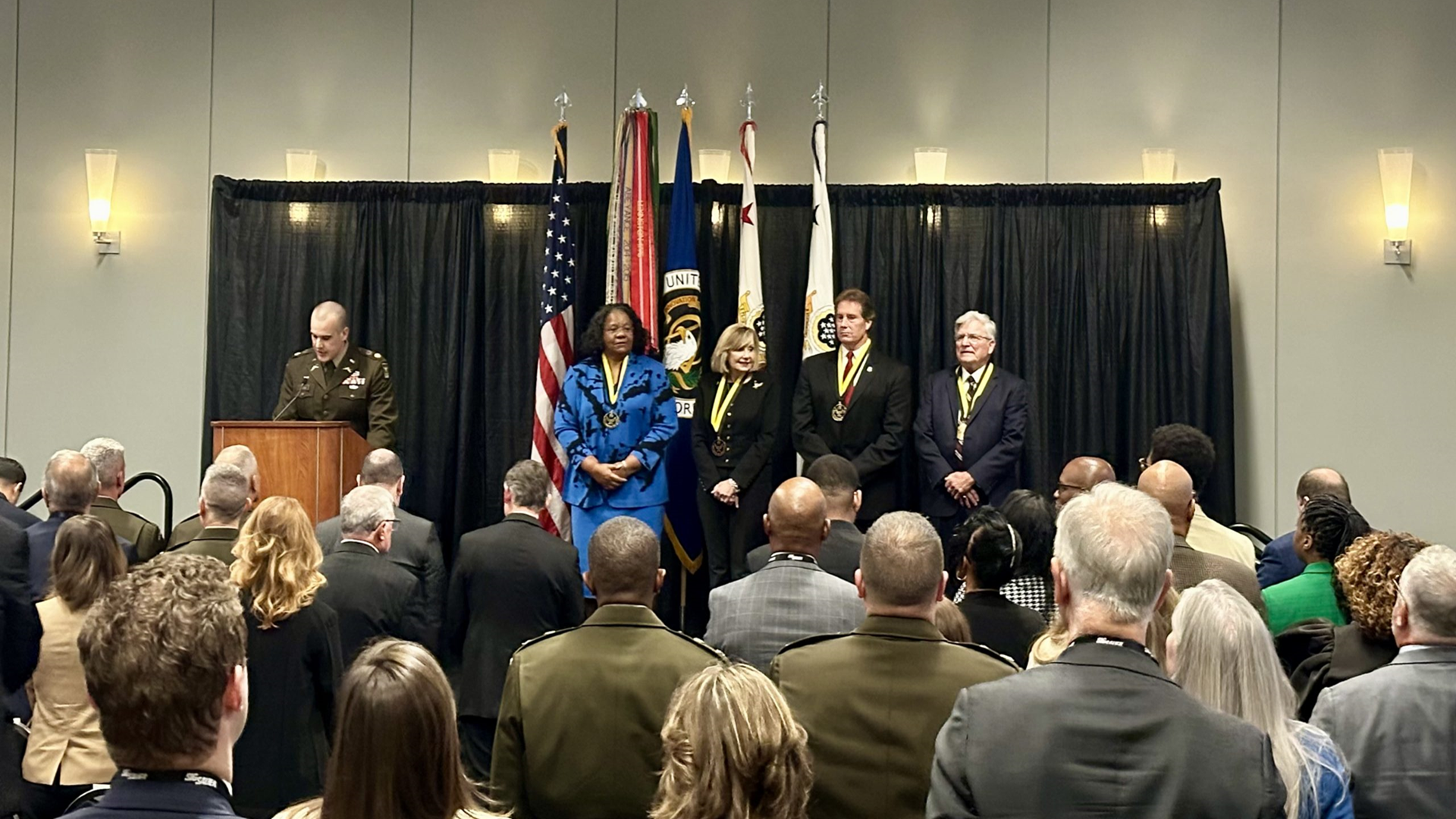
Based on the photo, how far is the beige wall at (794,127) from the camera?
27.9ft

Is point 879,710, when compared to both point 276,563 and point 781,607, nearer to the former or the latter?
point 781,607

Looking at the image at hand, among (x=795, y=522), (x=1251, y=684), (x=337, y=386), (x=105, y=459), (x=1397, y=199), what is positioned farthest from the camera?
(x=1397, y=199)

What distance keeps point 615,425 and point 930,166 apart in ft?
7.82

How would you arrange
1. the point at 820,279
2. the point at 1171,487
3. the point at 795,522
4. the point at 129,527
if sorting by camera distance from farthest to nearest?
1. the point at 820,279
2. the point at 129,527
3. the point at 1171,487
4. the point at 795,522

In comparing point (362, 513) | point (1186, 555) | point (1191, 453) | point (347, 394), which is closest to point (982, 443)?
point (1191, 453)

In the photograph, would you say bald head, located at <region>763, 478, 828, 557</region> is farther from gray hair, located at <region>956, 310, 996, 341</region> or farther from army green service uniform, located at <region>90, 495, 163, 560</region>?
gray hair, located at <region>956, 310, 996, 341</region>

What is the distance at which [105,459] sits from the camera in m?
6.40

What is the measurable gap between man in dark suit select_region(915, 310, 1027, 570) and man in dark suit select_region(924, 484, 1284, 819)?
5239mm

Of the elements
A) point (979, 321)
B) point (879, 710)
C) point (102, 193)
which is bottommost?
point (879, 710)

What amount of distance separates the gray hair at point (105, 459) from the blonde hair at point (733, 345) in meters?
2.87

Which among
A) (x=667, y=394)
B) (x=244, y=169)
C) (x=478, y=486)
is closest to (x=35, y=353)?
(x=244, y=169)

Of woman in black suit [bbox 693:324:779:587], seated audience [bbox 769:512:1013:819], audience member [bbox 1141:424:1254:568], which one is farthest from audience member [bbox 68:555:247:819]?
woman in black suit [bbox 693:324:779:587]

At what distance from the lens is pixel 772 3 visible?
29.4 feet

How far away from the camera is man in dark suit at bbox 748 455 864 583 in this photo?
5.08 m
